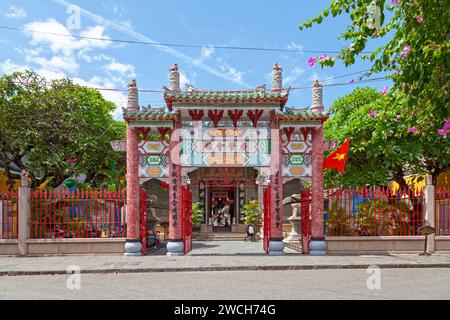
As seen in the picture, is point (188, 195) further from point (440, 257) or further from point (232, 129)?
point (440, 257)

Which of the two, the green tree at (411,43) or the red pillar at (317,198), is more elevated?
the green tree at (411,43)

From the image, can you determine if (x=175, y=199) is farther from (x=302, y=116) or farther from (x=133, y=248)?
(x=302, y=116)

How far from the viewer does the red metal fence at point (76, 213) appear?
46.7ft

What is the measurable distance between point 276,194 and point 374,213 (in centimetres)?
364

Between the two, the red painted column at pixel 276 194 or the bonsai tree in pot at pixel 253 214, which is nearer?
the red painted column at pixel 276 194

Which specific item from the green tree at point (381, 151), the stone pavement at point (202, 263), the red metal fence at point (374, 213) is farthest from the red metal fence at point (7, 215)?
the green tree at point (381, 151)

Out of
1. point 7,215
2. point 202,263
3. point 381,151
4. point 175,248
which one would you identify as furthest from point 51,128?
point 381,151

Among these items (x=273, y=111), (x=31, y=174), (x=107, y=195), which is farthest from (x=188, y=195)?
(x=31, y=174)

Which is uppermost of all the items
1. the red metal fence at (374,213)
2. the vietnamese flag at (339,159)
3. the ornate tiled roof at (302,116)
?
the ornate tiled roof at (302,116)

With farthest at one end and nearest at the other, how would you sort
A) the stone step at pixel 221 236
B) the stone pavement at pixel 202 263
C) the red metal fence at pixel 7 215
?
the stone step at pixel 221 236 → the red metal fence at pixel 7 215 → the stone pavement at pixel 202 263

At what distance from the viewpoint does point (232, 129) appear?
46.4ft

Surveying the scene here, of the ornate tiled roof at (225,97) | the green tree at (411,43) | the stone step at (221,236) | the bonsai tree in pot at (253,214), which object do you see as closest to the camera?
the green tree at (411,43)

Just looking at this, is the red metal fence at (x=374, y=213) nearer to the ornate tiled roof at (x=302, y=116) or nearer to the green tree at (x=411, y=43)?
the ornate tiled roof at (x=302, y=116)

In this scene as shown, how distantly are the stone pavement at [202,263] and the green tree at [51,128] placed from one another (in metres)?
9.44
